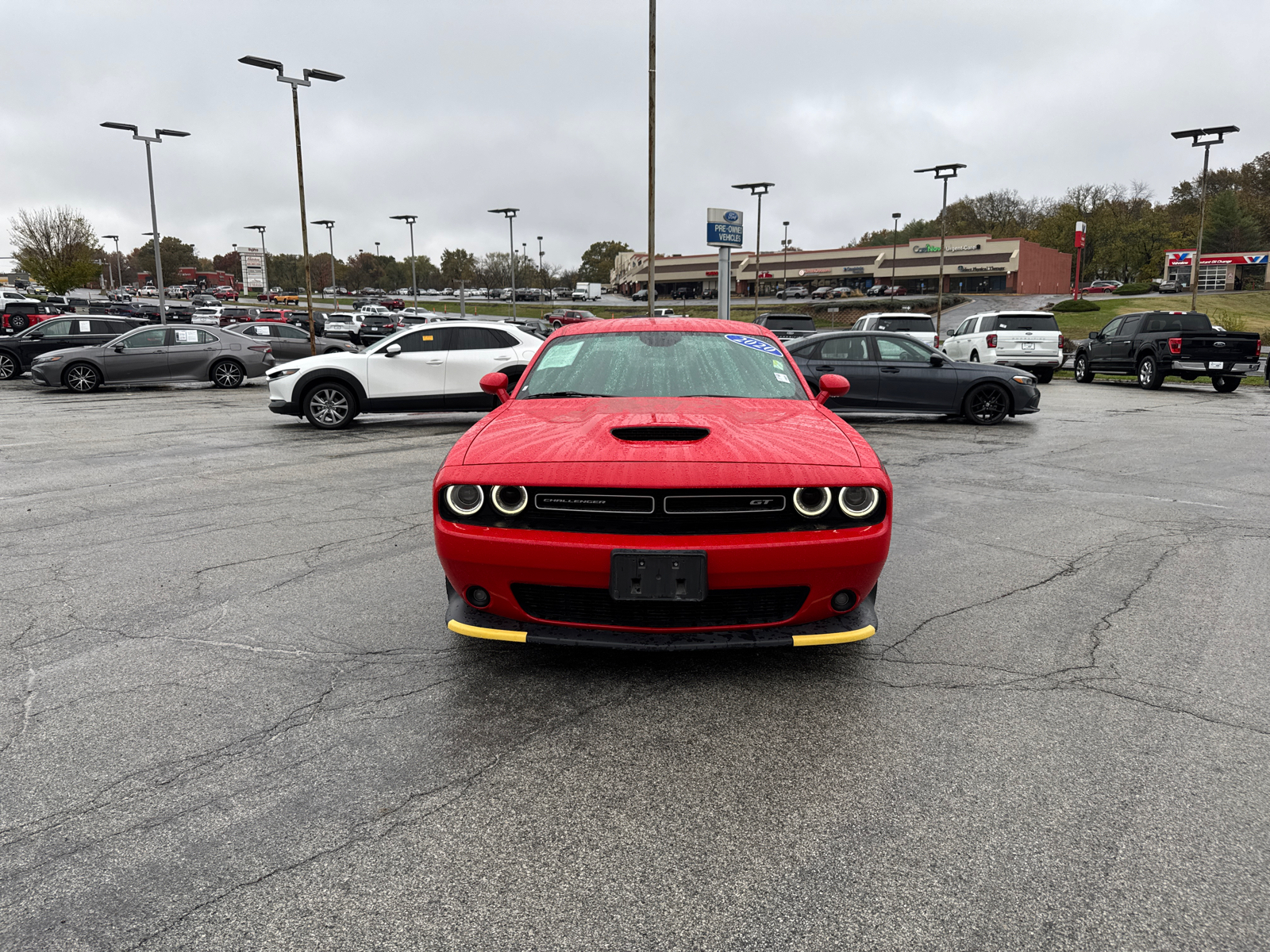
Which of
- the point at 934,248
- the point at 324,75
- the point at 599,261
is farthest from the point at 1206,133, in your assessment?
the point at 599,261

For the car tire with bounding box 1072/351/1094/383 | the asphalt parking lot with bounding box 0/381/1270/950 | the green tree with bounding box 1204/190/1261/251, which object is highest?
the green tree with bounding box 1204/190/1261/251

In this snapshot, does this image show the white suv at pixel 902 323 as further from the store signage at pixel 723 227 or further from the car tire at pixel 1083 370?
the car tire at pixel 1083 370

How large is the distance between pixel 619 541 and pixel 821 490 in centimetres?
83

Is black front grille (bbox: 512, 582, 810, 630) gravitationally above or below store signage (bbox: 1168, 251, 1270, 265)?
below

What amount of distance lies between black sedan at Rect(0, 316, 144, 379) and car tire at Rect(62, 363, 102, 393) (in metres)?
3.54

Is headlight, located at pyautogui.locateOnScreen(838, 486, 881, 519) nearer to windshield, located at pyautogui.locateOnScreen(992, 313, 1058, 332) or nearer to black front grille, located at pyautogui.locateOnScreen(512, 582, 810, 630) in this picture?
black front grille, located at pyautogui.locateOnScreen(512, 582, 810, 630)

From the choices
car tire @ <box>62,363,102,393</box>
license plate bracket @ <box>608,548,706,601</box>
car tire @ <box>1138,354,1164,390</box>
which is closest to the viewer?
license plate bracket @ <box>608,548,706,601</box>

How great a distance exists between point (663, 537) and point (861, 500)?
2.71 ft

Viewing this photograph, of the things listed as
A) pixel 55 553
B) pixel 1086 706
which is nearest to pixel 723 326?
pixel 1086 706

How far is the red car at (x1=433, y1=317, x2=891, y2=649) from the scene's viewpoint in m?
3.22

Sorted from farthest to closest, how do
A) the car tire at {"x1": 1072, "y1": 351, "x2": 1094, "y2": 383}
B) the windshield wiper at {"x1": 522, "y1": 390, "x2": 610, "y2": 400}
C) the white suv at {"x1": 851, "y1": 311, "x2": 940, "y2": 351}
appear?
the car tire at {"x1": 1072, "y1": 351, "x2": 1094, "y2": 383} → the white suv at {"x1": 851, "y1": 311, "x2": 940, "y2": 351} → the windshield wiper at {"x1": 522, "y1": 390, "x2": 610, "y2": 400}

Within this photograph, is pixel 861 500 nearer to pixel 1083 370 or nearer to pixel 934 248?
pixel 1083 370

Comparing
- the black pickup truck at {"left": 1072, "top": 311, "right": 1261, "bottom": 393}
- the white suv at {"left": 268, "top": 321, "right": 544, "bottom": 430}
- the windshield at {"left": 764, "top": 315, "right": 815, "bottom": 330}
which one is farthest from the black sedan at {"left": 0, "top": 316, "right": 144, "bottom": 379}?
the black pickup truck at {"left": 1072, "top": 311, "right": 1261, "bottom": 393}

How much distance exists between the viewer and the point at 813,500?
11.1 feet
